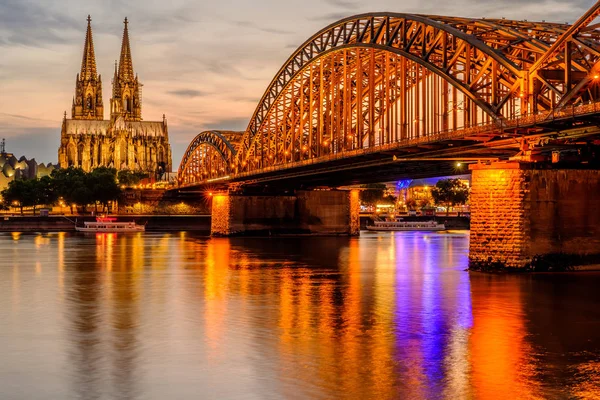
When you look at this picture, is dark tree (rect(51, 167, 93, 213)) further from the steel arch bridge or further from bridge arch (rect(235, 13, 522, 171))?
bridge arch (rect(235, 13, 522, 171))

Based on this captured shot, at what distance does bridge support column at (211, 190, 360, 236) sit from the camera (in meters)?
117

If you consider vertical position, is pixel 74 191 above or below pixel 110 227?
above

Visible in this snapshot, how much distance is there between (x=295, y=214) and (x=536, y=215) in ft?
231

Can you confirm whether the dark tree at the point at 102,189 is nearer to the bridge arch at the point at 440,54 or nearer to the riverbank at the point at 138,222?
the riverbank at the point at 138,222

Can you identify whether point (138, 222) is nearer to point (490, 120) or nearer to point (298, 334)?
point (490, 120)

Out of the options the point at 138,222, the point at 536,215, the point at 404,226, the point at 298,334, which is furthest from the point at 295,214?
the point at 298,334

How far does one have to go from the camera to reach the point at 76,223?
511 ft

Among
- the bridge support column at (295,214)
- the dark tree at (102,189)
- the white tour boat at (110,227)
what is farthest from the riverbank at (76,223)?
the bridge support column at (295,214)

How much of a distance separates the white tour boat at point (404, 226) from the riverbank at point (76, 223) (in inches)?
1155

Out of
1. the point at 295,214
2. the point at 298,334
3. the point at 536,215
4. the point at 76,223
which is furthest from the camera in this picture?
the point at 76,223

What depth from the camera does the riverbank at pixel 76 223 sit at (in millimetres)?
147125

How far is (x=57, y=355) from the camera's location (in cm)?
2659

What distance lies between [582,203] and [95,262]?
1418 inches

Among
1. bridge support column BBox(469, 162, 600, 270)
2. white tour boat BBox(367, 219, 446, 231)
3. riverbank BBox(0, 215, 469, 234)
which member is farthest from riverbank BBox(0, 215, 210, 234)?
bridge support column BBox(469, 162, 600, 270)
